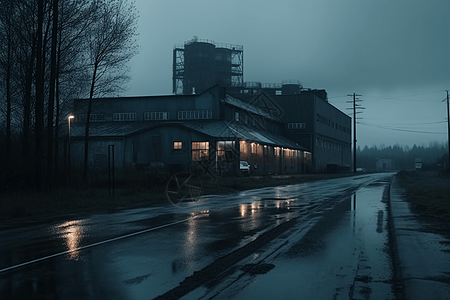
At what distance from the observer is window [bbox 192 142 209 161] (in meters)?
49.1

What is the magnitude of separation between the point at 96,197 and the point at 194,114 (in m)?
37.6

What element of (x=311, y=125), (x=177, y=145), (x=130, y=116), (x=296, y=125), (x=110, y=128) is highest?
(x=296, y=125)

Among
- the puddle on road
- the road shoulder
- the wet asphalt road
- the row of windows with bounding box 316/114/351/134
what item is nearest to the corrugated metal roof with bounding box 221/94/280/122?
the row of windows with bounding box 316/114/351/134

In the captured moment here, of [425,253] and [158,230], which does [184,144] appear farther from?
[425,253]

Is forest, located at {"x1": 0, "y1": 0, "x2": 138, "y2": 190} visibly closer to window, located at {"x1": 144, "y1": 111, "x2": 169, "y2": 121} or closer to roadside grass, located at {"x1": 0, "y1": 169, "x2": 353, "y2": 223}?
roadside grass, located at {"x1": 0, "y1": 169, "x2": 353, "y2": 223}

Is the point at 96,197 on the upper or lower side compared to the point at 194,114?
lower

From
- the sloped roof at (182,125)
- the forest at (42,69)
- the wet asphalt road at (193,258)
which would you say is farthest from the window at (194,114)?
the wet asphalt road at (193,258)

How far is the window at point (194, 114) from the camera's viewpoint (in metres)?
57.3

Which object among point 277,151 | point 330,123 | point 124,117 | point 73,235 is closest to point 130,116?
point 124,117

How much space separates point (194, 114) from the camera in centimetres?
5812

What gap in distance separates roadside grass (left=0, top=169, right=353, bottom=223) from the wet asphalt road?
395 centimetres

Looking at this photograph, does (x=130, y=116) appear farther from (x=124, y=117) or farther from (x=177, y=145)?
(x=177, y=145)

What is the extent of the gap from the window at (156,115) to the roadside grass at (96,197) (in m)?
28.8

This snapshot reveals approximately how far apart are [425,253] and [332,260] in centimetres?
160
